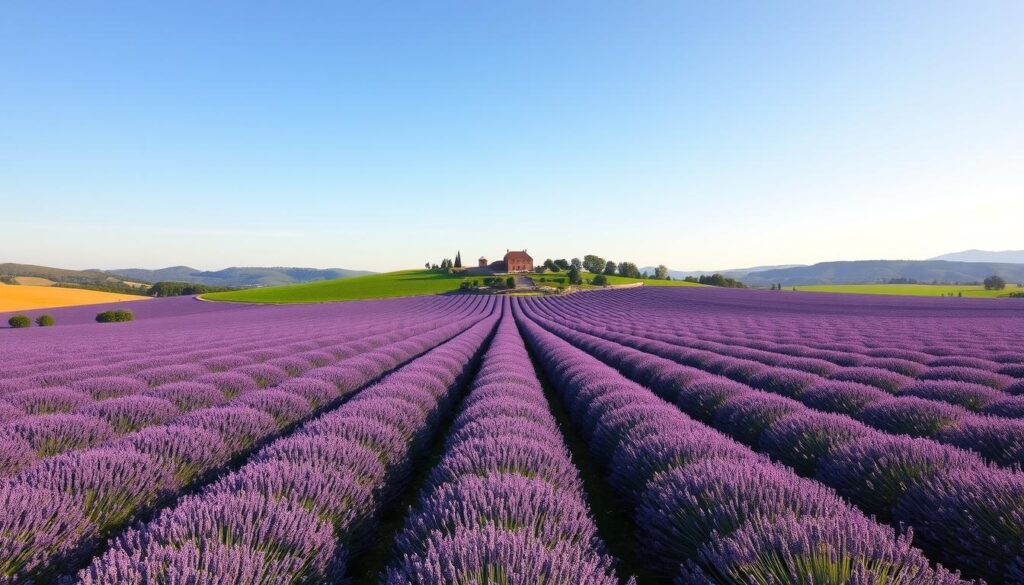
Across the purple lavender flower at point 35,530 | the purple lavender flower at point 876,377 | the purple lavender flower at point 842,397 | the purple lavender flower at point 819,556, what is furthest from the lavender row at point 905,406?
the purple lavender flower at point 35,530

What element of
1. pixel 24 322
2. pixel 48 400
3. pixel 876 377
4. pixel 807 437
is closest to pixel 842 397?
pixel 876 377

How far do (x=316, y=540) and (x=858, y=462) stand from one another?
3907mm

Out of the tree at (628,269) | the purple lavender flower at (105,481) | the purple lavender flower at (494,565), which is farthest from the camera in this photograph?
the tree at (628,269)

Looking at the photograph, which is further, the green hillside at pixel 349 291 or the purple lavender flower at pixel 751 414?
the green hillside at pixel 349 291

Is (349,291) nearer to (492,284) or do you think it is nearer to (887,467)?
(492,284)

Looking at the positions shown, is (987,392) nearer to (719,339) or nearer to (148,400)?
(719,339)

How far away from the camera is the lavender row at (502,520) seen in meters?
1.92

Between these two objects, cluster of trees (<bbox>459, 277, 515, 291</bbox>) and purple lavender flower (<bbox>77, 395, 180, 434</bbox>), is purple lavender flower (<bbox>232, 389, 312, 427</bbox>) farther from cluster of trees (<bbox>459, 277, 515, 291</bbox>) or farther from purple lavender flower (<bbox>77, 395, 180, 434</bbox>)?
cluster of trees (<bbox>459, 277, 515, 291</bbox>)

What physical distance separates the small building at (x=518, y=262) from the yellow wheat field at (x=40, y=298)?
225 feet

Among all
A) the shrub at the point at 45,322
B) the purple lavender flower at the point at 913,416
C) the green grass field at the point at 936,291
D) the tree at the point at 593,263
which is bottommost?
the shrub at the point at 45,322

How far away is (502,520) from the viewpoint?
2463 mm

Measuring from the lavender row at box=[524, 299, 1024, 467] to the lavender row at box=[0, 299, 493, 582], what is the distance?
19.4 feet

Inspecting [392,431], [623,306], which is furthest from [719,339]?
[623,306]

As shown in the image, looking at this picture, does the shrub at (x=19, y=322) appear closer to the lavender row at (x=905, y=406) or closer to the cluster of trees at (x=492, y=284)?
the lavender row at (x=905, y=406)
